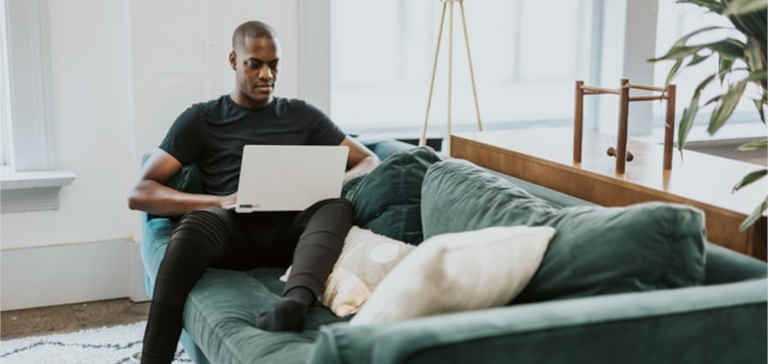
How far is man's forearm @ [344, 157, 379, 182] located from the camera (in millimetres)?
3113

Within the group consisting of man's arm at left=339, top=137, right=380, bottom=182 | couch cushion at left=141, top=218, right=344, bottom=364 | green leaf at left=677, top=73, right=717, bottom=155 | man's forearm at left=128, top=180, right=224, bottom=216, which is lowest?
couch cushion at left=141, top=218, right=344, bottom=364

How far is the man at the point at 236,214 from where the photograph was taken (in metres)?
2.55

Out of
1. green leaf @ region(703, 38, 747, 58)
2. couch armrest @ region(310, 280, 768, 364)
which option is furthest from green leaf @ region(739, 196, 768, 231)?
green leaf @ region(703, 38, 747, 58)

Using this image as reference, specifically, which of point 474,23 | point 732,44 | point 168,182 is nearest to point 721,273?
point 732,44

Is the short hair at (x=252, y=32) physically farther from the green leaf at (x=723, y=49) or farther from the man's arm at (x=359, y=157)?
the green leaf at (x=723, y=49)

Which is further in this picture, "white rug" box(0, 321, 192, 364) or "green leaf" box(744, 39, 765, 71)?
"white rug" box(0, 321, 192, 364)

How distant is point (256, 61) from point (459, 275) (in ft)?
5.77

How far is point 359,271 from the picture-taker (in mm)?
2506

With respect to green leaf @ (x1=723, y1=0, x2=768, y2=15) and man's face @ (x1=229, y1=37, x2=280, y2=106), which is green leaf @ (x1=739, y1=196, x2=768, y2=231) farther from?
man's face @ (x1=229, y1=37, x2=280, y2=106)

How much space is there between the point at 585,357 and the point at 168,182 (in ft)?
6.48

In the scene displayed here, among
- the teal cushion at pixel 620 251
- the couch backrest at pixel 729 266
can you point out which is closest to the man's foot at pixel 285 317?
the teal cushion at pixel 620 251

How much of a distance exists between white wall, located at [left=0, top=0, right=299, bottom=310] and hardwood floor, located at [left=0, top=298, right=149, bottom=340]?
1.9 inches

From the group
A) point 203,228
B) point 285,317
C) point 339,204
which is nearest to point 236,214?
point 203,228

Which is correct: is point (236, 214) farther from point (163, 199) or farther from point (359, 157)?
point (359, 157)
